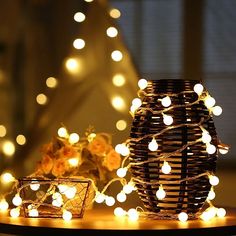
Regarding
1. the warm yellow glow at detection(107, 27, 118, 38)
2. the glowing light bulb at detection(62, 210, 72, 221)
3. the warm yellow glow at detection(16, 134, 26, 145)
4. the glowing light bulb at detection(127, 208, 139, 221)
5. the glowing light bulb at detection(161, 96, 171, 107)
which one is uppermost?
the warm yellow glow at detection(107, 27, 118, 38)

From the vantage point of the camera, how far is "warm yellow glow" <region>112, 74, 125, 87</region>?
2.19 m

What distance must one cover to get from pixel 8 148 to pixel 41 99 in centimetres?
20

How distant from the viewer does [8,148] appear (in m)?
2.34

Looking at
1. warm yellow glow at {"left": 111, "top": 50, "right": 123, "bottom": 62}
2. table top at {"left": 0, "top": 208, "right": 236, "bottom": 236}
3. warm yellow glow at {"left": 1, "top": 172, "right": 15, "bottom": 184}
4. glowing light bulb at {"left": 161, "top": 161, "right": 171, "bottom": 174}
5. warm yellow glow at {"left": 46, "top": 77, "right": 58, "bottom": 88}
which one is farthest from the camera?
warm yellow glow at {"left": 46, "top": 77, "right": 58, "bottom": 88}

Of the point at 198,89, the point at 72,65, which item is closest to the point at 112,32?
the point at 72,65

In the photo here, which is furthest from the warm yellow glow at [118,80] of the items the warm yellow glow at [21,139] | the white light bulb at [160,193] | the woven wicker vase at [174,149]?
the white light bulb at [160,193]

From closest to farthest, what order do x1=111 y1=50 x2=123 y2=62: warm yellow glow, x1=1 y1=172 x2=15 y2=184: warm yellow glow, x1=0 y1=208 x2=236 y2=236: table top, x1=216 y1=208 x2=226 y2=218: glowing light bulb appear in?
x1=0 y1=208 x2=236 y2=236: table top
x1=216 y1=208 x2=226 y2=218: glowing light bulb
x1=1 y1=172 x2=15 y2=184: warm yellow glow
x1=111 y1=50 x2=123 y2=62: warm yellow glow

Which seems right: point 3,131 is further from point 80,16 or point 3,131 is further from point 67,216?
point 67,216

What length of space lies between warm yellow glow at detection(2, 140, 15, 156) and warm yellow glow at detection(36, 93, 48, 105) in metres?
0.17

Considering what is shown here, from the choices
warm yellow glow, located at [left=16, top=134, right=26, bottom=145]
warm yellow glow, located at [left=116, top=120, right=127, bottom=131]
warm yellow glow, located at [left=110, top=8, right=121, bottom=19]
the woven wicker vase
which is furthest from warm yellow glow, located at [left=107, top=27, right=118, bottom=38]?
the woven wicker vase

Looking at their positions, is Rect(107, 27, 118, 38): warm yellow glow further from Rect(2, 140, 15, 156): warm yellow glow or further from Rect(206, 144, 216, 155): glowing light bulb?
Rect(206, 144, 216, 155): glowing light bulb

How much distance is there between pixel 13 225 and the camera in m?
1.43

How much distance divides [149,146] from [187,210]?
0.17 metres

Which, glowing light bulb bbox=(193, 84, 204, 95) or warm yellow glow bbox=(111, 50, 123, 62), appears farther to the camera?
warm yellow glow bbox=(111, 50, 123, 62)
